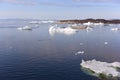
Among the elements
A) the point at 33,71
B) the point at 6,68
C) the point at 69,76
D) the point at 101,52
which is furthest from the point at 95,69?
the point at 101,52

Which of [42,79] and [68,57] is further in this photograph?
[68,57]

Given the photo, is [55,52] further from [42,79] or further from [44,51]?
[42,79]

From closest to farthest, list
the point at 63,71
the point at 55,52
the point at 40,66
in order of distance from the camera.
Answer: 1. the point at 63,71
2. the point at 40,66
3. the point at 55,52

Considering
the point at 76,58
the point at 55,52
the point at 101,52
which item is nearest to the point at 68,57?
the point at 76,58

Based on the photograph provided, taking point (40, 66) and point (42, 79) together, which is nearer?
point (42, 79)

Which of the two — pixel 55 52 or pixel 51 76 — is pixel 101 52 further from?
pixel 51 76

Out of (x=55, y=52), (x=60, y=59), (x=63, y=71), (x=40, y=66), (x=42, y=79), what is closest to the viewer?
(x=42, y=79)
